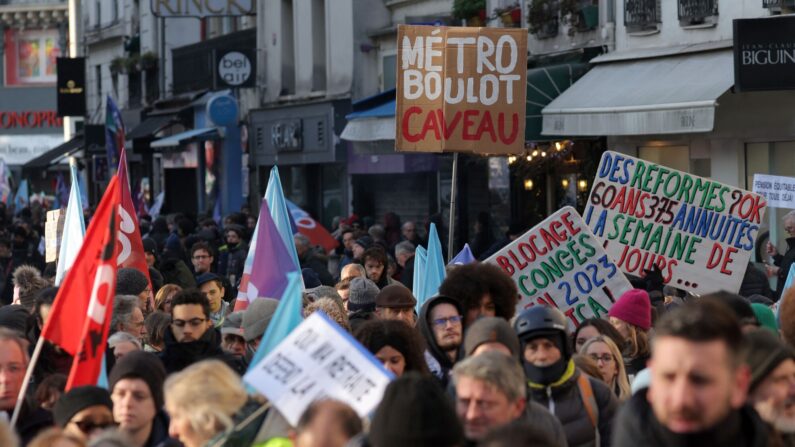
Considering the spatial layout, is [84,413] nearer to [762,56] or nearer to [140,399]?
[140,399]

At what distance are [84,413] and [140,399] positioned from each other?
0.78 feet

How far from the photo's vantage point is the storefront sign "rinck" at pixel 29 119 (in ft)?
237

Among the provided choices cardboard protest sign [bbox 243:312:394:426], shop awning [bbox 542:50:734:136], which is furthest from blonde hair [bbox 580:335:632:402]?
shop awning [bbox 542:50:734:136]

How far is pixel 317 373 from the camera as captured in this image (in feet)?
18.9

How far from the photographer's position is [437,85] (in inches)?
517

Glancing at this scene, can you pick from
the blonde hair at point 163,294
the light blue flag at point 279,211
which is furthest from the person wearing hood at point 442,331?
the light blue flag at point 279,211

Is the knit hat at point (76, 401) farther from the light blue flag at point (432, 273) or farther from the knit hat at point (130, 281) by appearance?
the light blue flag at point (432, 273)

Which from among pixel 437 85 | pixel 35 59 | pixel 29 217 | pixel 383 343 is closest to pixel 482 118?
pixel 437 85

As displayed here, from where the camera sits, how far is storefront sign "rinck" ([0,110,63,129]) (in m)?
72.2

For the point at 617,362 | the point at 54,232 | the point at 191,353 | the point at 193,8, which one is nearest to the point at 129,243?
the point at 54,232

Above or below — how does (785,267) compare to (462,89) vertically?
below

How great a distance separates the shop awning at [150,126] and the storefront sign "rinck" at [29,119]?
1203 inches

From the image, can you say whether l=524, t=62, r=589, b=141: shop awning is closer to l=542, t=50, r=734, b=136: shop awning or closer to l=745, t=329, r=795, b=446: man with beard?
l=542, t=50, r=734, b=136: shop awning

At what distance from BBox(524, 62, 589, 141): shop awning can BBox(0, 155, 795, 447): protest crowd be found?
924cm
